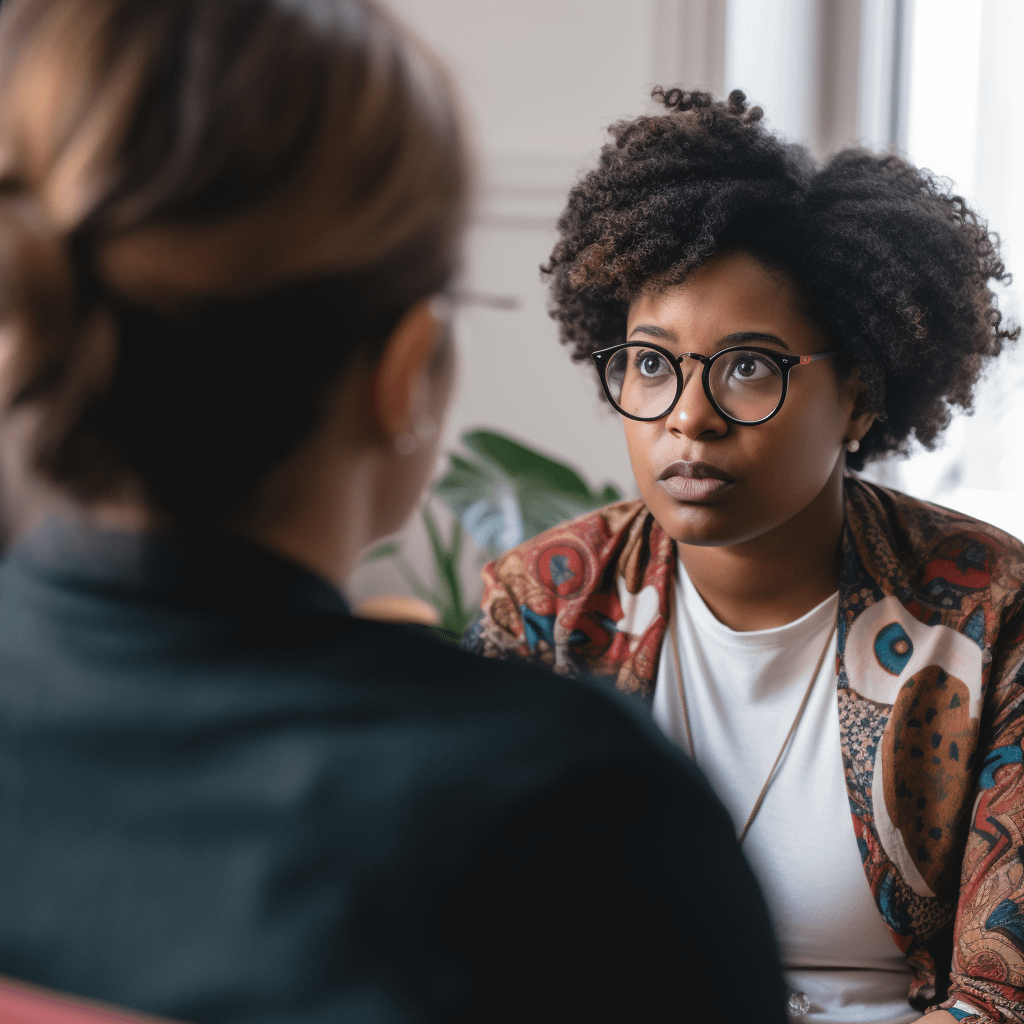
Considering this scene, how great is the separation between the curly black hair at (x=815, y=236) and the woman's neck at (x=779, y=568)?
14cm

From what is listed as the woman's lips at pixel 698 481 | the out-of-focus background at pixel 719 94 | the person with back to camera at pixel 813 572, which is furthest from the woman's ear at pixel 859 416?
the out-of-focus background at pixel 719 94

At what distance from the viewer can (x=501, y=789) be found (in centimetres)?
43

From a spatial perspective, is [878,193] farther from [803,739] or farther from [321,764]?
[321,764]

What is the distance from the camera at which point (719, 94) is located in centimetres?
191

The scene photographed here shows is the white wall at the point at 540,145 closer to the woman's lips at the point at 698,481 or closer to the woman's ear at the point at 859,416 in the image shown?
the woman's ear at the point at 859,416

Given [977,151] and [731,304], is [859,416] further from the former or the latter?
[977,151]

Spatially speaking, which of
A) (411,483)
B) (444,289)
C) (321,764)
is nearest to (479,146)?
(444,289)

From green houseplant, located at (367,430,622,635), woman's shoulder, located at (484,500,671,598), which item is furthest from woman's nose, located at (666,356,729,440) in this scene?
green houseplant, located at (367,430,622,635)

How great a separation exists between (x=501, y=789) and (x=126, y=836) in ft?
0.53

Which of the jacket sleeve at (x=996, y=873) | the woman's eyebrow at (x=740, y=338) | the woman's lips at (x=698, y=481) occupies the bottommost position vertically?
the jacket sleeve at (x=996, y=873)

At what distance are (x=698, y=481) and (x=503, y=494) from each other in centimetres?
74

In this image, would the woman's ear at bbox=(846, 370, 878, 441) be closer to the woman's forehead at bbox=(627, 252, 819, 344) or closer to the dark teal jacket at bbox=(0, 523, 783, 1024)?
the woman's forehead at bbox=(627, 252, 819, 344)

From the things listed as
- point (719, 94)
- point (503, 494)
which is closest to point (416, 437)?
point (503, 494)

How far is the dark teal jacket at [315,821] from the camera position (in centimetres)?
42
